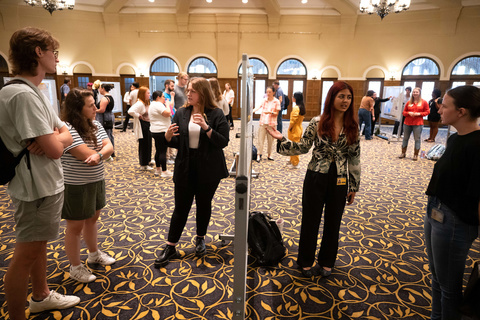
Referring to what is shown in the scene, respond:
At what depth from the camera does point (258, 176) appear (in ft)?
18.5

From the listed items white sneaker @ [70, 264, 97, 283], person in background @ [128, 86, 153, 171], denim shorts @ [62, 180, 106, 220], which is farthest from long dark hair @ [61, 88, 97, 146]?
person in background @ [128, 86, 153, 171]

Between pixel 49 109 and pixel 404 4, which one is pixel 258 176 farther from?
pixel 404 4

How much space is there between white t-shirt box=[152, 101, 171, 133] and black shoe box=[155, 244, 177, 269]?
273 cm

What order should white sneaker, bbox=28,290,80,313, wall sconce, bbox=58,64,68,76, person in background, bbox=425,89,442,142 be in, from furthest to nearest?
wall sconce, bbox=58,64,68,76, person in background, bbox=425,89,442,142, white sneaker, bbox=28,290,80,313

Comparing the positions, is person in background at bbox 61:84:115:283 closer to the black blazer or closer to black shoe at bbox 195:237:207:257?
the black blazer

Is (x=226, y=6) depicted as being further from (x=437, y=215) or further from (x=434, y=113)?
(x=437, y=215)

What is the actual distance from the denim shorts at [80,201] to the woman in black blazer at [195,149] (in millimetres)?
671

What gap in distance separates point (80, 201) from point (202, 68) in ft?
47.0

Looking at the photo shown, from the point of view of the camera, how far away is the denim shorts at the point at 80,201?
2.19 meters

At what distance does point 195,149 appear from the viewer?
260 centimetres

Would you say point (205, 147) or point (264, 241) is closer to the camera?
point (205, 147)

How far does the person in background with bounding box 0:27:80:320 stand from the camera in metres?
1.50

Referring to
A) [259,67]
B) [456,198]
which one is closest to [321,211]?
[456,198]

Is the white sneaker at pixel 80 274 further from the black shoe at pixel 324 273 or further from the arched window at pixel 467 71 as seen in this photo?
the arched window at pixel 467 71
